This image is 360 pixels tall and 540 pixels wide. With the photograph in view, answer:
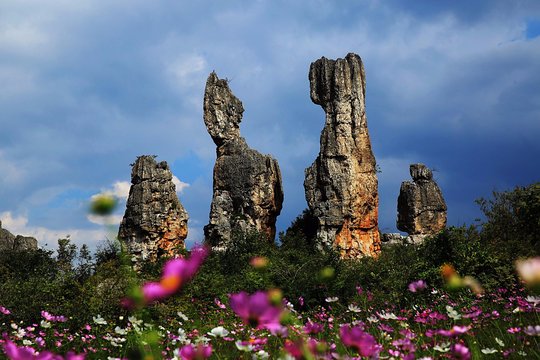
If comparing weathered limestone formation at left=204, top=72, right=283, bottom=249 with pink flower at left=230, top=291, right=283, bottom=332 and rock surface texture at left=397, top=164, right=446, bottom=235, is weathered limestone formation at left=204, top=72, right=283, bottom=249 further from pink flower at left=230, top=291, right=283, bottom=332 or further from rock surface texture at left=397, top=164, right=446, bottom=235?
pink flower at left=230, top=291, right=283, bottom=332

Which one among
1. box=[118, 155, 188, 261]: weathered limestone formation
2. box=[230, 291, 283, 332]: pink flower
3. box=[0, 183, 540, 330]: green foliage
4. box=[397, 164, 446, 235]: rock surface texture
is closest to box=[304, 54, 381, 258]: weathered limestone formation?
box=[397, 164, 446, 235]: rock surface texture

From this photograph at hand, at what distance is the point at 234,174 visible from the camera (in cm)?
3331

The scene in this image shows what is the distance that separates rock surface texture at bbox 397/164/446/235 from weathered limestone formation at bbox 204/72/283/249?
973 centimetres

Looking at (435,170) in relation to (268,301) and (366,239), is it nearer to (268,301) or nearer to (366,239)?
(366,239)

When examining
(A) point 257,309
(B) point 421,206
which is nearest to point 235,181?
(B) point 421,206

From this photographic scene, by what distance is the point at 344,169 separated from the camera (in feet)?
105

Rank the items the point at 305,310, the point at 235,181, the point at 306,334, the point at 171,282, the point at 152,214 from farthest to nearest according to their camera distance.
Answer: the point at 235,181
the point at 152,214
the point at 305,310
the point at 306,334
the point at 171,282

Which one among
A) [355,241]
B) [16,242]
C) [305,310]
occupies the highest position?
[16,242]

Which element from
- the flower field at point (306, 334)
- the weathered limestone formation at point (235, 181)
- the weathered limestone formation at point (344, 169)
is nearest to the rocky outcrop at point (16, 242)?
the weathered limestone formation at point (235, 181)

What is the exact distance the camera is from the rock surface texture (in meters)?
37.8

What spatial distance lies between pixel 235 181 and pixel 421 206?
1363cm

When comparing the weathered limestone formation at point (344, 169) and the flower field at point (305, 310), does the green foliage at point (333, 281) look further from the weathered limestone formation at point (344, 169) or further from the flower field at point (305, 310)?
the weathered limestone formation at point (344, 169)

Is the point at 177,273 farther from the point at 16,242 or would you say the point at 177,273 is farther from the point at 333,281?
the point at 16,242

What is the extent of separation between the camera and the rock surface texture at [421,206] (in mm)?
37844
